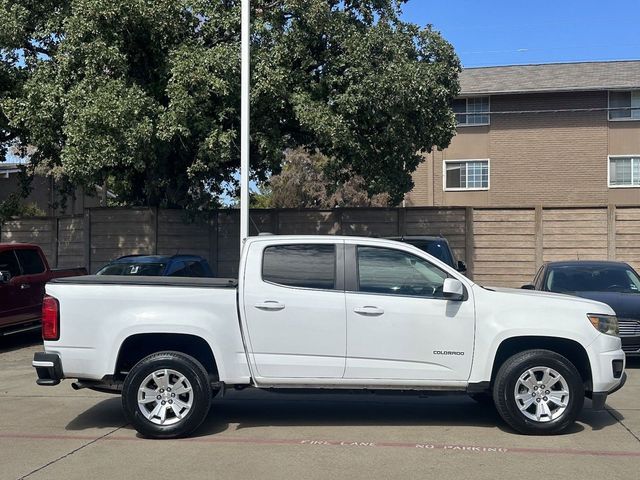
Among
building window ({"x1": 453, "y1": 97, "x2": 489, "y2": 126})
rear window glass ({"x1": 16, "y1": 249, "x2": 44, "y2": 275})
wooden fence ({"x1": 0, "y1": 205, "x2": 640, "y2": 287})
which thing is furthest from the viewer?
building window ({"x1": 453, "y1": 97, "x2": 489, "y2": 126})

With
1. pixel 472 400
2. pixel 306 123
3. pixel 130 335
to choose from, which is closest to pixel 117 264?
pixel 306 123

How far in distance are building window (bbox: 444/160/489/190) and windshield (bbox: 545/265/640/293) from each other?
1633 cm

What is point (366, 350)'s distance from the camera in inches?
282

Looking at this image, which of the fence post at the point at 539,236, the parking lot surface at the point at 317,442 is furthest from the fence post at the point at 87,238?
the fence post at the point at 539,236

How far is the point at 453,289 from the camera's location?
704 centimetres

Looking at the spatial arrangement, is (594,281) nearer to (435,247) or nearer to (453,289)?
(435,247)

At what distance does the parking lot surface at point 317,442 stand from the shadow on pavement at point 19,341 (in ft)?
16.0

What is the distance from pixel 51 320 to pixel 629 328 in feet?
25.5

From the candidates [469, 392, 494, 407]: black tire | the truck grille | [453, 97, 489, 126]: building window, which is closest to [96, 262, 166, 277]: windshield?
[469, 392, 494, 407]: black tire

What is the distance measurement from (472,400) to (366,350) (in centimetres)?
249

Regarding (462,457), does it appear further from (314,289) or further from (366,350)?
(314,289)

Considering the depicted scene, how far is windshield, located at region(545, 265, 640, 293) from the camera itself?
38.9 ft

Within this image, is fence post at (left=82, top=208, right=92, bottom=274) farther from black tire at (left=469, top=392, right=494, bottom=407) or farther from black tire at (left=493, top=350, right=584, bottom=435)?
black tire at (left=493, top=350, right=584, bottom=435)

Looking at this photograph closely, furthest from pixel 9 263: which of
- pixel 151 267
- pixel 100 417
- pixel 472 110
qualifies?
pixel 472 110
